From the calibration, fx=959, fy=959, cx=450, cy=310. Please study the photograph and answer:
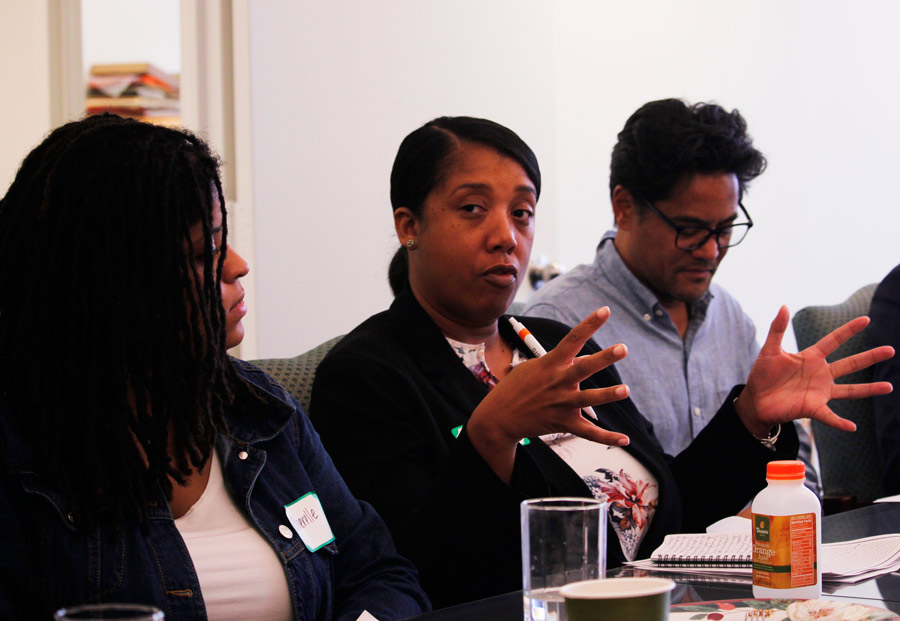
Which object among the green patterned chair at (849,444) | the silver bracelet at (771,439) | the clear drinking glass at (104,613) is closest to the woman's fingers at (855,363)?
the silver bracelet at (771,439)

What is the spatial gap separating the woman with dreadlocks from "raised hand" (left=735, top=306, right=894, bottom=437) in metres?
0.73

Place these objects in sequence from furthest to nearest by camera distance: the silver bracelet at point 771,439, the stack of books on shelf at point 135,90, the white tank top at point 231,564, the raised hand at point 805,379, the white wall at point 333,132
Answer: the stack of books on shelf at point 135,90, the white wall at point 333,132, the silver bracelet at point 771,439, the raised hand at point 805,379, the white tank top at point 231,564

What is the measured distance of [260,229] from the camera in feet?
8.36

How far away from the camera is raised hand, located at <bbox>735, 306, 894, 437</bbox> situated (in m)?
1.59

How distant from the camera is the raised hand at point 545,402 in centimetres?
125

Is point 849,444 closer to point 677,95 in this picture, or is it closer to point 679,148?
point 679,148

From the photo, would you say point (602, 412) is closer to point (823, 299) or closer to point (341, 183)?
point (341, 183)

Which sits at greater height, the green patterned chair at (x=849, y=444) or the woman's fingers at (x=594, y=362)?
the woman's fingers at (x=594, y=362)

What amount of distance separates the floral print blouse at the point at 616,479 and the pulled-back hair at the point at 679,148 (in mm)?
861

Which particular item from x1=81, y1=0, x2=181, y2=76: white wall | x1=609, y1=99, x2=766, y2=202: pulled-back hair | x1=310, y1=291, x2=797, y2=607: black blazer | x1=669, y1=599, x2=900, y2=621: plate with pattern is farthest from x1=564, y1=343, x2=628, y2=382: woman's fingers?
x1=81, y1=0, x2=181, y2=76: white wall

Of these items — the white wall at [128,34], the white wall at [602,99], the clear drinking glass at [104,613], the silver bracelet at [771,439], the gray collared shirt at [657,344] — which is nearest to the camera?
the clear drinking glass at [104,613]

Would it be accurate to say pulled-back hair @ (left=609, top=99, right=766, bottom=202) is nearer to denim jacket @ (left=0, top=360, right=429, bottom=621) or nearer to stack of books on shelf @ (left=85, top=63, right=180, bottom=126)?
denim jacket @ (left=0, top=360, right=429, bottom=621)

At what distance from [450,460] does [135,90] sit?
315cm

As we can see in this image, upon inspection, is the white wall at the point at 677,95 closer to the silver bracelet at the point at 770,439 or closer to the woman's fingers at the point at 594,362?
the silver bracelet at the point at 770,439
